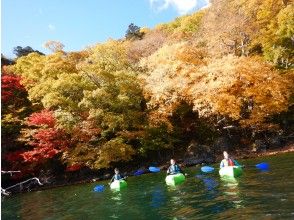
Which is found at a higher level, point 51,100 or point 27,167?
point 51,100

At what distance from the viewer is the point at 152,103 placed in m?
27.6

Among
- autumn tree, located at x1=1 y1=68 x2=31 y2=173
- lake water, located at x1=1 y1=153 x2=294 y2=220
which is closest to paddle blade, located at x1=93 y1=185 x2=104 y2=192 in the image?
lake water, located at x1=1 y1=153 x2=294 y2=220

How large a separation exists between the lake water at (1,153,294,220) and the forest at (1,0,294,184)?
6.11 m

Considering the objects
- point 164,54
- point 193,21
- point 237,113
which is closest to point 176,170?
point 237,113

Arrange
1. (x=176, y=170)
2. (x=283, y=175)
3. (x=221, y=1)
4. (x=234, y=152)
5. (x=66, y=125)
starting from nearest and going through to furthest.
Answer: (x=283, y=175), (x=176, y=170), (x=66, y=125), (x=234, y=152), (x=221, y=1)

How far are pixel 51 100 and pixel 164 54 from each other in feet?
29.4

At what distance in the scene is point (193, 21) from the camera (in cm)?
4956

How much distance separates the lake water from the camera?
34.7ft

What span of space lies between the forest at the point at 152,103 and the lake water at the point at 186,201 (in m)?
6.11

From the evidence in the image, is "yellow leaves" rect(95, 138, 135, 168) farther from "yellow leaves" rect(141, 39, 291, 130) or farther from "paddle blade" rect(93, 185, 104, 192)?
"paddle blade" rect(93, 185, 104, 192)

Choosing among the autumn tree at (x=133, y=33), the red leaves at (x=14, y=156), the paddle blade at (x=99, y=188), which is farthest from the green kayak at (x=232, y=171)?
the autumn tree at (x=133, y=33)

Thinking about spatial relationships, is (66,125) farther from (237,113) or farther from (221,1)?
(221,1)

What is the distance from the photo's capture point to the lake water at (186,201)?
34.7 ft

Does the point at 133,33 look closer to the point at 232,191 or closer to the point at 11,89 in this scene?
the point at 11,89
